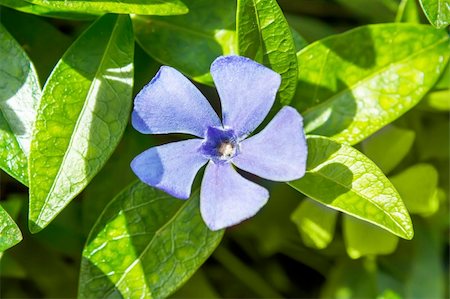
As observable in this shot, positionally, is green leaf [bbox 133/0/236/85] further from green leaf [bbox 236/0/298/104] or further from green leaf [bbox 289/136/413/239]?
green leaf [bbox 289/136/413/239]

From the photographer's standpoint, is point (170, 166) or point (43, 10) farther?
point (43, 10)

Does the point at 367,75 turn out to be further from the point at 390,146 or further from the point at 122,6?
the point at 122,6

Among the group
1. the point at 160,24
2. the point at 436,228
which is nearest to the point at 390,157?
the point at 436,228

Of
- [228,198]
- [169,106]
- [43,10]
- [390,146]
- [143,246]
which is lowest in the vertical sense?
[390,146]

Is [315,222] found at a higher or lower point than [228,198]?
lower

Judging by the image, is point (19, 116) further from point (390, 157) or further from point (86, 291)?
point (390, 157)

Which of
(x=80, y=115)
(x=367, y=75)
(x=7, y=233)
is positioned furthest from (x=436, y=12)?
(x=7, y=233)

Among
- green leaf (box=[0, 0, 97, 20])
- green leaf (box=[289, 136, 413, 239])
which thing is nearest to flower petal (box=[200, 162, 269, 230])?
green leaf (box=[289, 136, 413, 239])
